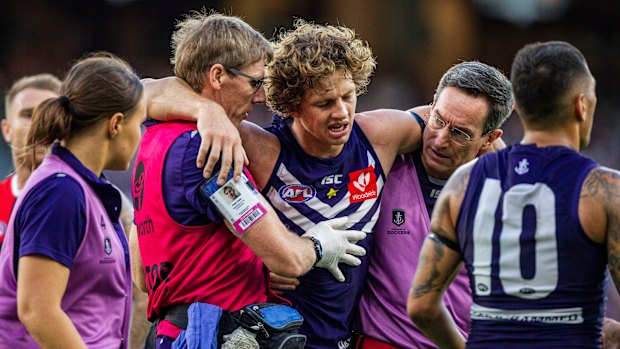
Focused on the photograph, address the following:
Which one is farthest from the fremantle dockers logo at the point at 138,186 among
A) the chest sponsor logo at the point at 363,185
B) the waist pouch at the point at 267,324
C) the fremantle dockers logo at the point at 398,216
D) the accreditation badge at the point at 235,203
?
the fremantle dockers logo at the point at 398,216

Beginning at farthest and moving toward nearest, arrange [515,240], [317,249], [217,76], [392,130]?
[392,130] → [217,76] → [317,249] → [515,240]

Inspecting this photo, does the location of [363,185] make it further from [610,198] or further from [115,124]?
[610,198]

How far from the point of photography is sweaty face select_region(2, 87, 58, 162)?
617 centimetres

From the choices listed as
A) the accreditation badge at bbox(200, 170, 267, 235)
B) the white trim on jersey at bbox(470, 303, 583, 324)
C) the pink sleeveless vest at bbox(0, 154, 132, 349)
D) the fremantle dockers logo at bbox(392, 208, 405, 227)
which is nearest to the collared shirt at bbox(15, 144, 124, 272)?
the pink sleeveless vest at bbox(0, 154, 132, 349)

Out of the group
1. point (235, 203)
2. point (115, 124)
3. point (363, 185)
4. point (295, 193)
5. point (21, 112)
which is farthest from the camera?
point (21, 112)

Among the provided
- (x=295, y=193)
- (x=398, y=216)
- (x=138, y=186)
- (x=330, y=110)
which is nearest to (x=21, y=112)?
(x=138, y=186)

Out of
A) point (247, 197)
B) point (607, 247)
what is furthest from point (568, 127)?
point (247, 197)

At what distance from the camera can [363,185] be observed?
451 cm

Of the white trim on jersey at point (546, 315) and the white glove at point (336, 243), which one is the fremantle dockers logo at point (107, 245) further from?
the white trim on jersey at point (546, 315)

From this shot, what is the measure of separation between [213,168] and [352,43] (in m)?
1.07

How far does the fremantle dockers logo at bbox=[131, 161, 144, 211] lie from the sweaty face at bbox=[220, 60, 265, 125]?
0.48 metres

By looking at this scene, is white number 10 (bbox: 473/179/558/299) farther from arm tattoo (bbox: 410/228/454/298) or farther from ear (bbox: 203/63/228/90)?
ear (bbox: 203/63/228/90)

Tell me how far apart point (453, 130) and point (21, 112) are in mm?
3104

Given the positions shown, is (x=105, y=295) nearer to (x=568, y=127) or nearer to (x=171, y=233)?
(x=171, y=233)
